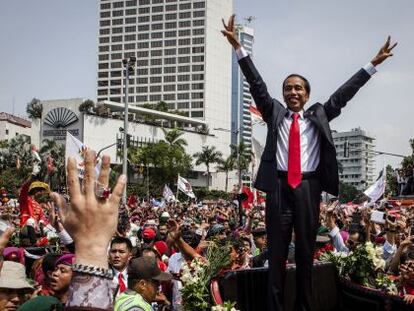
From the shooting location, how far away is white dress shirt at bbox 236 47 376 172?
4.14 metres

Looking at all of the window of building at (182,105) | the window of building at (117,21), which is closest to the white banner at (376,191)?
the window of building at (182,105)

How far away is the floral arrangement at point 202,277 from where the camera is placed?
13.2 feet

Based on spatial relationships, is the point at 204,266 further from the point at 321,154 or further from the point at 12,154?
the point at 12,154

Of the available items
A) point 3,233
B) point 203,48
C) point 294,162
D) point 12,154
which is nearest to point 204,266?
point 294,162

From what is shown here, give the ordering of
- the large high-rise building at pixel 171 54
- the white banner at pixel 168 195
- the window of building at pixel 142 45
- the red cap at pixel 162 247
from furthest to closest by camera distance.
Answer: the window of building at pixel 142 45 < the large high-rise building at pixel 171 54 < the white banner at pixel 168 195 < the red cap at pixel 162 247

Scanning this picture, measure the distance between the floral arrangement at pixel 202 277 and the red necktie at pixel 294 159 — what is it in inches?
29.3

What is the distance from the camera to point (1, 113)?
124m

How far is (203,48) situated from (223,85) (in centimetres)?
1049

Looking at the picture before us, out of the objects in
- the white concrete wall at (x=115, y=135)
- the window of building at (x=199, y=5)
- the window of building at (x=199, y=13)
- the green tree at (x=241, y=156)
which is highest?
the window of building at (x=199, y=5)

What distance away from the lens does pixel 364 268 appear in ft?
15.8

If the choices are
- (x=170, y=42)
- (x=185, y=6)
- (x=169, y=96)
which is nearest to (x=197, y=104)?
(x=169, y=96)

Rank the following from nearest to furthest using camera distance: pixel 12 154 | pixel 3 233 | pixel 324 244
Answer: pixel 3 233 < pixel 324 244 < pixel 12 154

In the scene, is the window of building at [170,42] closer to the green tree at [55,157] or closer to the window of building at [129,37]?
the window of building at [129,37]

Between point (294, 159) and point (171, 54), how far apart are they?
142 m
